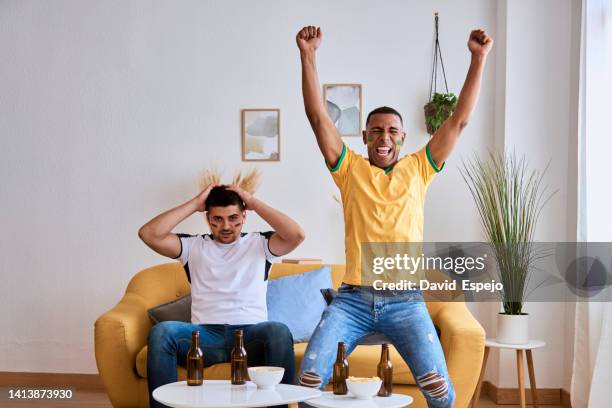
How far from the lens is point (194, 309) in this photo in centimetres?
376

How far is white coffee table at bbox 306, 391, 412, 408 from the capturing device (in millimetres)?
2584

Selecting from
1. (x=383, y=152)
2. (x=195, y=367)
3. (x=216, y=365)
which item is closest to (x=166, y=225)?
(x=216, y=365)

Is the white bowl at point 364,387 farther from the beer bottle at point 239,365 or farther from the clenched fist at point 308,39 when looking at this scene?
the clenched fist at point 308,39

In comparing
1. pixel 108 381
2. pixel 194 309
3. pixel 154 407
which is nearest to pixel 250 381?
pixel 154 407

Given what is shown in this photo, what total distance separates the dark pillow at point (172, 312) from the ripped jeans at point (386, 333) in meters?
1.45

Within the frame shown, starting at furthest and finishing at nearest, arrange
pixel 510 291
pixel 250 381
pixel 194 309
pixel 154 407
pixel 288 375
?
pixel 510 291, pixel 194 309, pixel 288 375, pixel 154 407, pixel 250 381

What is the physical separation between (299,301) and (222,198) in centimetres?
90

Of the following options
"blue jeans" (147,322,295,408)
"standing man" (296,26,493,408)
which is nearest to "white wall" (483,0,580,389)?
"blue jeans" (147,322,295,408)

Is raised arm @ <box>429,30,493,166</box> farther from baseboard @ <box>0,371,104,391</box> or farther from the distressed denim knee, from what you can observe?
baseboard @ <box>0,371,104,391</box>

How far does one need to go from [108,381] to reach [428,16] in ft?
9.70

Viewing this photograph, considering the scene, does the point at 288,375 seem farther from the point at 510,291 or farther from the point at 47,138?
the point at 47,138

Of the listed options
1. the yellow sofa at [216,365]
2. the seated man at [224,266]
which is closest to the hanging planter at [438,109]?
the yellow sofa at [216,365]

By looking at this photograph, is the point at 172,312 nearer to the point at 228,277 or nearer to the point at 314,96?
the point at 228,277

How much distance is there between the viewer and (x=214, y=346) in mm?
3604
